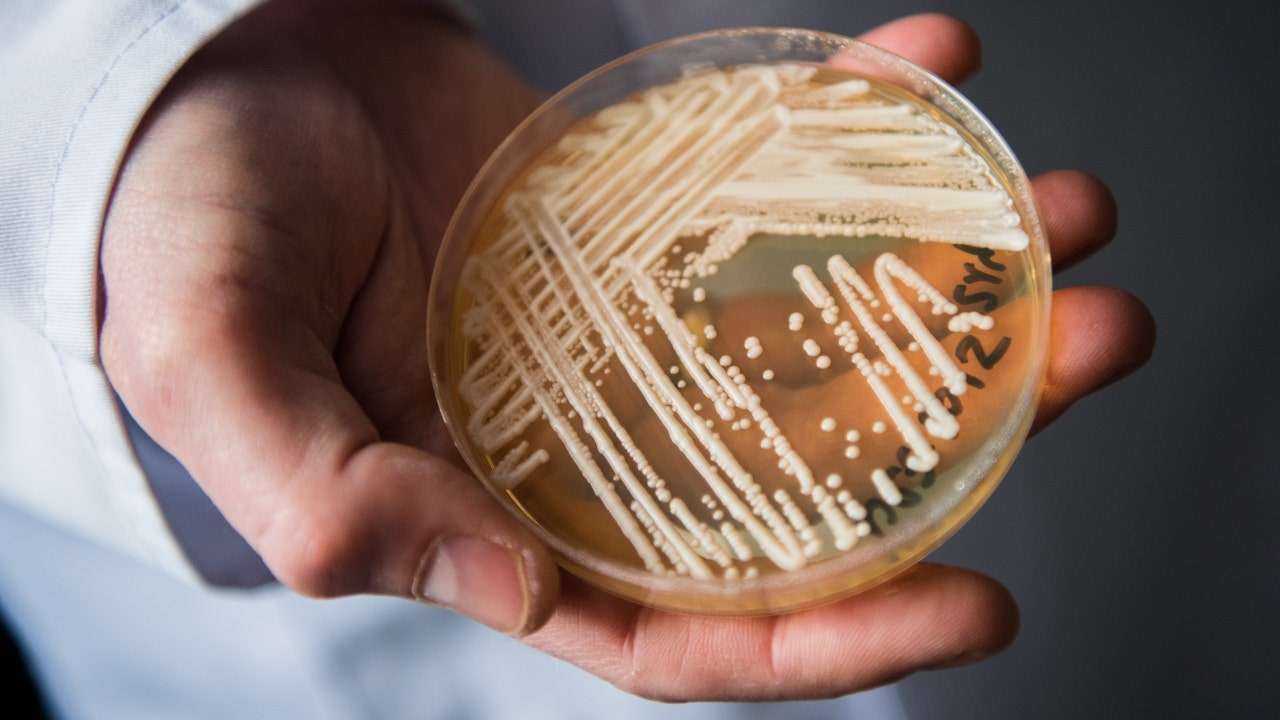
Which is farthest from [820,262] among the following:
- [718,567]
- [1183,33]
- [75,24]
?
[1183,33]

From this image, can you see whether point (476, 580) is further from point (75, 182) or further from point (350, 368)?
point (75, 182)

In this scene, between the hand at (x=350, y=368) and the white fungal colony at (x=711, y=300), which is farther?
the white fungal colony at (x=711, y=300)

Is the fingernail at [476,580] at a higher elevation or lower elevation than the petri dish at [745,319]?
lower

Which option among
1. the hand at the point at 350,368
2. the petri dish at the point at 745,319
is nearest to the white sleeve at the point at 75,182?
the hand at the point at 350,368

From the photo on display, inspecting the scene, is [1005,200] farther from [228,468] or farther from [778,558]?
[228,468]

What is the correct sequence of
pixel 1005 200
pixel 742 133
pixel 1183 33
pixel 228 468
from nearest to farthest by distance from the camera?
pixel 228 468 → pixel 1005 200 → pixel 742 133 → pixel 1183 33

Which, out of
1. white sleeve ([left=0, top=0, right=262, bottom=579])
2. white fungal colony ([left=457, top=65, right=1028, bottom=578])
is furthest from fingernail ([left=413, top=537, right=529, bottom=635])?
white sleeve ([left=0, top=0, right=262, bottom=579])

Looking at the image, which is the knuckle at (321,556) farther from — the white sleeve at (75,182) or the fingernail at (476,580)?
the white sleeve at (75,182)
